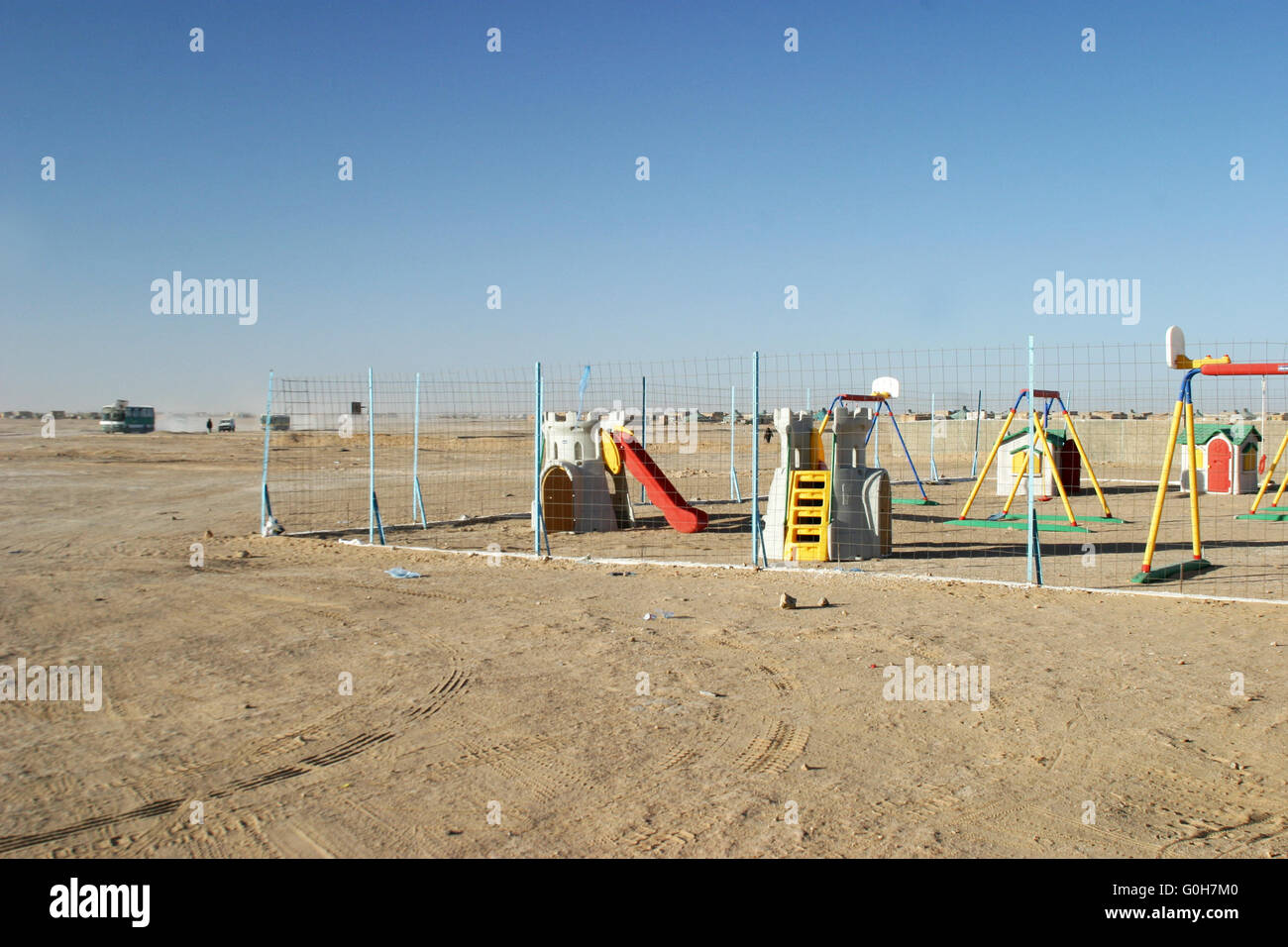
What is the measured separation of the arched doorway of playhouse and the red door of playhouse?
15.9 m

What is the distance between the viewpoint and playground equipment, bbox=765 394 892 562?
1178 centimetres

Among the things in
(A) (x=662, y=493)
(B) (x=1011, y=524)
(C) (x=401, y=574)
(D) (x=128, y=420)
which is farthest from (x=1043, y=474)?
(D) (x=128, y=420)

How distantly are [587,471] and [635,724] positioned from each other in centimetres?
968

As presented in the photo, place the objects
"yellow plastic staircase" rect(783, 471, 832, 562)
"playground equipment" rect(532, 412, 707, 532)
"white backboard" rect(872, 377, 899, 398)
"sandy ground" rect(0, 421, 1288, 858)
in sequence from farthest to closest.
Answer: "white backboard" rect(872, 377, 899, 398), "playground equipment" rect(532, 412, 707, 532), "yellow plastic staircase" rect(783, 471, 832, 562), "sandy ground" rect(0, 421, 1288, 858)

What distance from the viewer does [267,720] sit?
5.47 metres

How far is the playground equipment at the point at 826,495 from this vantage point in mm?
11781

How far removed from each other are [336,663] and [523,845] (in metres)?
Result: 3.45

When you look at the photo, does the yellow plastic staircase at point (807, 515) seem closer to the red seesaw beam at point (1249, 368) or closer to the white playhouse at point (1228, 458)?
the red seesaw beam at point (1249, 368)

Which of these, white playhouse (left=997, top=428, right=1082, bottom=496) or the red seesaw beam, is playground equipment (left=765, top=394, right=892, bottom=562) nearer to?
the red seesaw beam

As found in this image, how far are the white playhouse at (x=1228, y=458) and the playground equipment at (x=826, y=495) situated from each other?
1333cm

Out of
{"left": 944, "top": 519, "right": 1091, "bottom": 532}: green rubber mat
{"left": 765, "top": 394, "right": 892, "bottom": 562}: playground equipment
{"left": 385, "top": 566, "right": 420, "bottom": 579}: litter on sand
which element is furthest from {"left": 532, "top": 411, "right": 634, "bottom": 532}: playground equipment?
{"left": 944, "top": 519, "right": 1091, "bottom": 532}: green rubber mat

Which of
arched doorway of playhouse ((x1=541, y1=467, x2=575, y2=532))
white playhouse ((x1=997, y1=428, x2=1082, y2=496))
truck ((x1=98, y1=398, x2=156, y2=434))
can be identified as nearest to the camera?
arched doorway of playhouse ((x1=541, y1=467, x2=575, y2=532))

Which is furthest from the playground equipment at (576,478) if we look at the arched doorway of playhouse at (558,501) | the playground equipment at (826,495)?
the playground equipment at (826,495)

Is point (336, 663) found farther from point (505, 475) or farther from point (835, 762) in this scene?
point (505, 475)
